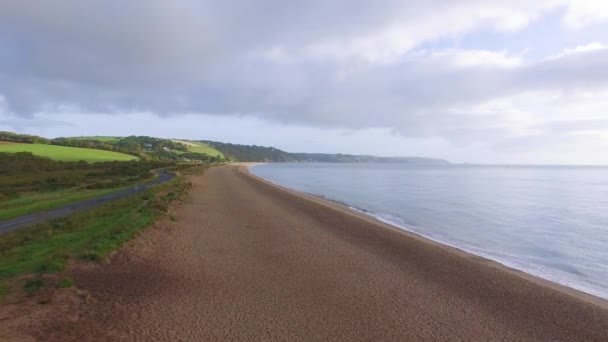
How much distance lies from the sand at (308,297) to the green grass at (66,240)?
0.67 metres

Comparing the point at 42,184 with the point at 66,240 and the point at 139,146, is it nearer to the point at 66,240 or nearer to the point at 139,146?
the point at 66,240

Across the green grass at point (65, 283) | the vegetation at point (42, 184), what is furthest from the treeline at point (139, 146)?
the green grass at point (65, 283)

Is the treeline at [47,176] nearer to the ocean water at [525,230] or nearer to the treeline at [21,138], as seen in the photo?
the ocean water at [525,230]

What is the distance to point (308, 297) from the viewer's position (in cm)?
872

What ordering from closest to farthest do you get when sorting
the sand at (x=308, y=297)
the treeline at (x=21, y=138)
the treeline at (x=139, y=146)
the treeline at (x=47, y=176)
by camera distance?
the sand at (x=308, y=297)
the treeline at (x=47, y=176)
the treeline at (x=21, y=138)
the treeline at (x=139, y=146)

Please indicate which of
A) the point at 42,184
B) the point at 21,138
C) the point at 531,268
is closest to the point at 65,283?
the point at 531,268

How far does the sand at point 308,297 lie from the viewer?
687 cm

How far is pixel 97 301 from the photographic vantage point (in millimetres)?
7527

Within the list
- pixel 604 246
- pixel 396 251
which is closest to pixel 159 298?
pixel 396 251

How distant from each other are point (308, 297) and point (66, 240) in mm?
9317

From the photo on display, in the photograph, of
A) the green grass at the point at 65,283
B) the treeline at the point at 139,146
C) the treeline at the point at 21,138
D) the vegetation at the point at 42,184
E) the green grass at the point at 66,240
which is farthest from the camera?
the treeline at the point at 139,146

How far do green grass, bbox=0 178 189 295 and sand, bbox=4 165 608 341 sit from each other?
26.3 inches

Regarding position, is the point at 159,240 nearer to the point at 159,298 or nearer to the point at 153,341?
the point at 159,298

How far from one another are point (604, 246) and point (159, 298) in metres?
19.5
